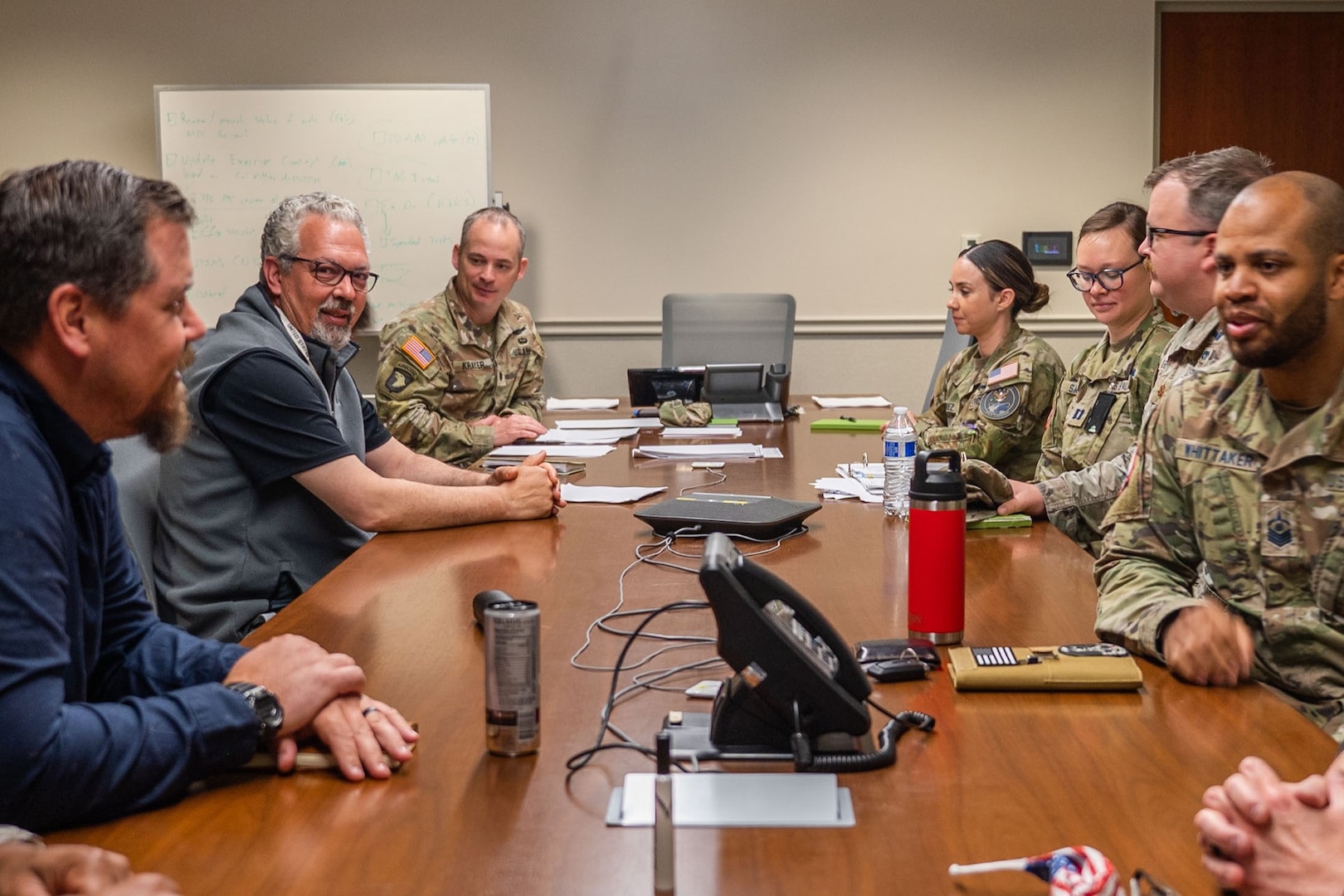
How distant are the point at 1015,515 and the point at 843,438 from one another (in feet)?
3.88

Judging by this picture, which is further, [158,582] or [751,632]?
[158,582]

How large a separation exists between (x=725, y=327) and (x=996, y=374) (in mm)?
1690

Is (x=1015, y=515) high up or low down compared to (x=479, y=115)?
down

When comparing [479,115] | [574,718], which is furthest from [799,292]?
[574,718]

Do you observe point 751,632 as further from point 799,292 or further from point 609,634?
point 799,292

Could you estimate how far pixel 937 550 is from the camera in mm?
1422

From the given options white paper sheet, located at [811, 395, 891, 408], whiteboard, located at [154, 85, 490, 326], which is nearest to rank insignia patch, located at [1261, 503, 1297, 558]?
white paper sheet, located at [811, 395, 891, 408]

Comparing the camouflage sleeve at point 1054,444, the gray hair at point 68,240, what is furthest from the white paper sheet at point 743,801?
the camouflage sleeve at point 1054,444

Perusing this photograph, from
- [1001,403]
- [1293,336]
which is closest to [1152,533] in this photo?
[1293,336]

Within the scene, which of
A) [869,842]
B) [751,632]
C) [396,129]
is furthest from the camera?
[396,129]

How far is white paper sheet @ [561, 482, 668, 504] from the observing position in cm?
251

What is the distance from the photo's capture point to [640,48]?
5289 mm

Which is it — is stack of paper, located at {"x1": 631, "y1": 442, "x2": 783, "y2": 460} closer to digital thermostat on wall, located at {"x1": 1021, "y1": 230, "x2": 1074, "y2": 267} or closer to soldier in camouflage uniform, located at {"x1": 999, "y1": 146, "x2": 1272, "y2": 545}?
soldier in camouflage uniform, located at {"x1": 999, "y1": 146, "x2": 1272, "y2": 545}

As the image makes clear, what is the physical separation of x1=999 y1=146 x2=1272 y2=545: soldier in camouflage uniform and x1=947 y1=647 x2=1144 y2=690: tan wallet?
0.96 m
